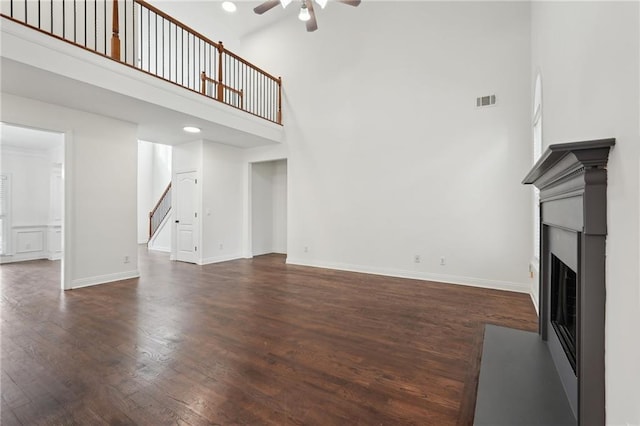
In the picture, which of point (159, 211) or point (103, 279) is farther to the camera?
point (159, 211)

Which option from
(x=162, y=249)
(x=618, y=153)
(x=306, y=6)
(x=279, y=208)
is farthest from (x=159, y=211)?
(x=618, y=153)

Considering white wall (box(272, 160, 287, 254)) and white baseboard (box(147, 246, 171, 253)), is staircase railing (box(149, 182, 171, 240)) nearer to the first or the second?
white baseboard (box(147, 246, 171, 253))

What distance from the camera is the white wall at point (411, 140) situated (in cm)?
426

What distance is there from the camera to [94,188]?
15.1 ft

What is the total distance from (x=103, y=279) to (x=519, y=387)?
18.1ft

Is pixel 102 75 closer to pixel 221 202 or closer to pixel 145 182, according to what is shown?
pixel 221 202

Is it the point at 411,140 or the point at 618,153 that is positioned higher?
the point at 411,140

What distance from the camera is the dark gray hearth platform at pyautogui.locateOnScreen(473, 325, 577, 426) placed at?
59.7 inches

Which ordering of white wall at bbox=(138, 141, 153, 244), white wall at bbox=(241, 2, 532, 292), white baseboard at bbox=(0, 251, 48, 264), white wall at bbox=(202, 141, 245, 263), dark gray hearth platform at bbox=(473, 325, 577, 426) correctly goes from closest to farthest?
dark gray hearth platform at bbox=(473, 325, 577, 426), white wall at bbox=(241, 2, 532, 292), white wall at bbox=(202, 141, 245, 263), white baseboard at bbox=(0, 251, 48, 264), white wall at bbox=(138, 141, 153, 244)

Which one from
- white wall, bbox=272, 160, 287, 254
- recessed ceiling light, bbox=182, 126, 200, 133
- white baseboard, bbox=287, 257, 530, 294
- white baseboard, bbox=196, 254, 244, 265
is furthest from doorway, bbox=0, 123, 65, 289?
white baseboard, bbox=287, 257, 530, 294

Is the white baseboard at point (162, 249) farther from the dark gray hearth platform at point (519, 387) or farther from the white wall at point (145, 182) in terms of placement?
the dark gray hearth platform at point (519, 387)

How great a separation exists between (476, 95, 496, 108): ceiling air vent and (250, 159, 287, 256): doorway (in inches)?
175

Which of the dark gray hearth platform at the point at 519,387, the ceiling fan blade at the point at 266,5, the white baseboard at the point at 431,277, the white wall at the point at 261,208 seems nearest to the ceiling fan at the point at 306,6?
the ceiling fan blade at the point at 266,5

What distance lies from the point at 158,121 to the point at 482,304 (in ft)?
18.2
